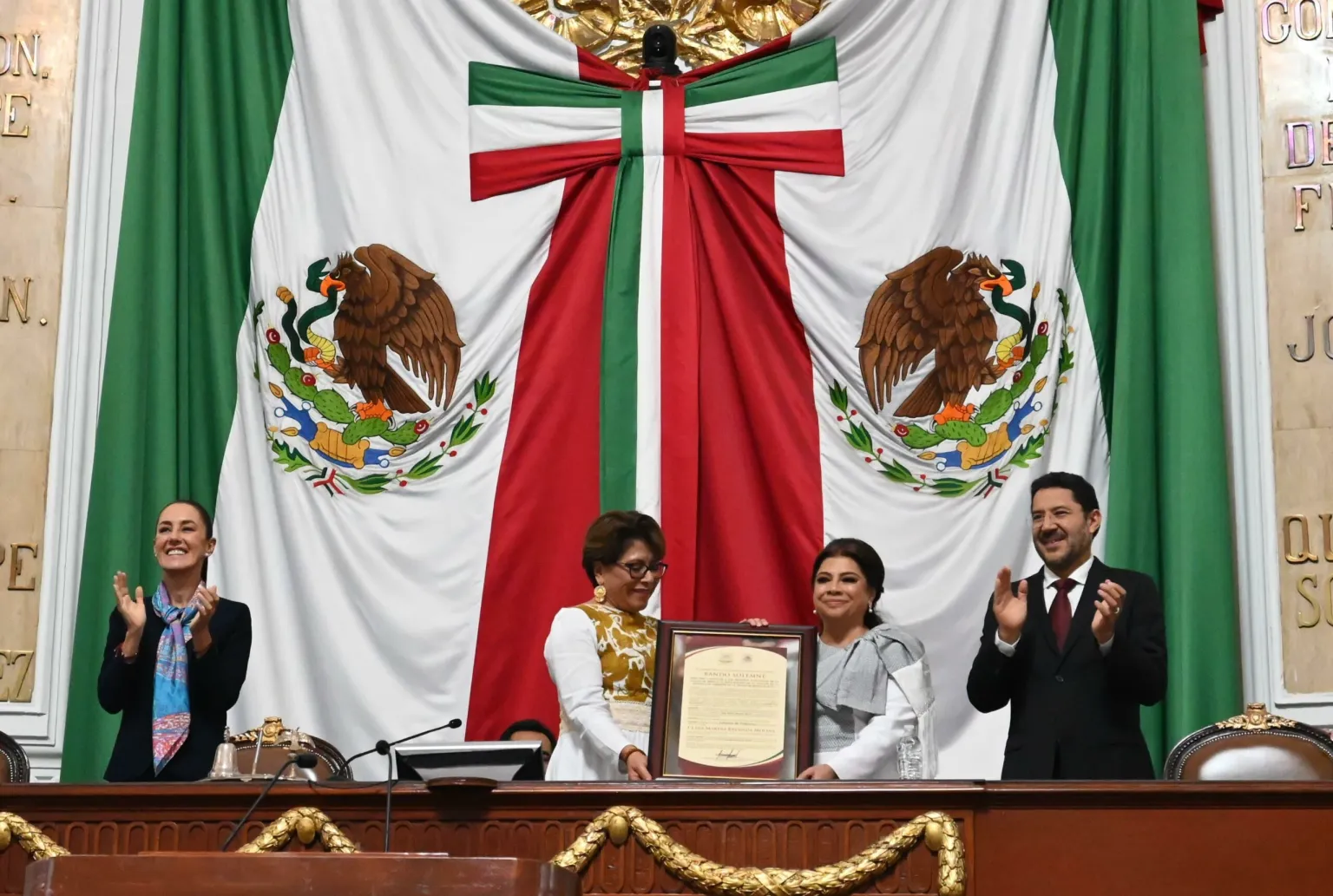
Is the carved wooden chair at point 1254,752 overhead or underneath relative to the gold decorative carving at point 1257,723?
underneath

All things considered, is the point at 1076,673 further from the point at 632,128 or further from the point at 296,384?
the point at 296,384

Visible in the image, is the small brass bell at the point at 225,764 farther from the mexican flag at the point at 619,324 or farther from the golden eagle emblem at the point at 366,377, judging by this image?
the golden eagle emblem at the point at 366,377

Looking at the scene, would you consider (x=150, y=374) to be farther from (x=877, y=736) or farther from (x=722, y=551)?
(x=877, y=736)

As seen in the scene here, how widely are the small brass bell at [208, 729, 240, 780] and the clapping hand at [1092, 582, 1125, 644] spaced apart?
1843mm

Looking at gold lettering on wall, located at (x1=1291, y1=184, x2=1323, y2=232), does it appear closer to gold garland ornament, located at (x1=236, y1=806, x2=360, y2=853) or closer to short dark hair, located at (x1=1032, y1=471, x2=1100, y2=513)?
short dark hair, located at (x1=1032, y1=471, x2=1100, y2=513)

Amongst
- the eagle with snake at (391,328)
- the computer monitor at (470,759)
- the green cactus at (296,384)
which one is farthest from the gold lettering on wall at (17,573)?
the computer monitor at (470,759)

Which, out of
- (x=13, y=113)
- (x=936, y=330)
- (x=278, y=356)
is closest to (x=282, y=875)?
(x=278, y=356)

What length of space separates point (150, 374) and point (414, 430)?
2.70ft

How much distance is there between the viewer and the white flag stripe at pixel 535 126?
239 inches

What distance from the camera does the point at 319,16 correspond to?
6.14 meters

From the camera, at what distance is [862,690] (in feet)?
13.6

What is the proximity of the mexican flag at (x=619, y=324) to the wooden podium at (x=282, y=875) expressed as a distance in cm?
276

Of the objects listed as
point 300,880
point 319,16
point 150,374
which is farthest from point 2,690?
point 300,880

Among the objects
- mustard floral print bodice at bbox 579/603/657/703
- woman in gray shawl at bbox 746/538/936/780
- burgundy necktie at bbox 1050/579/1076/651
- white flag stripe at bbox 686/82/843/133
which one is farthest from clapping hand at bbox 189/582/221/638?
white flag stripe at bbox 686/82/843/133
